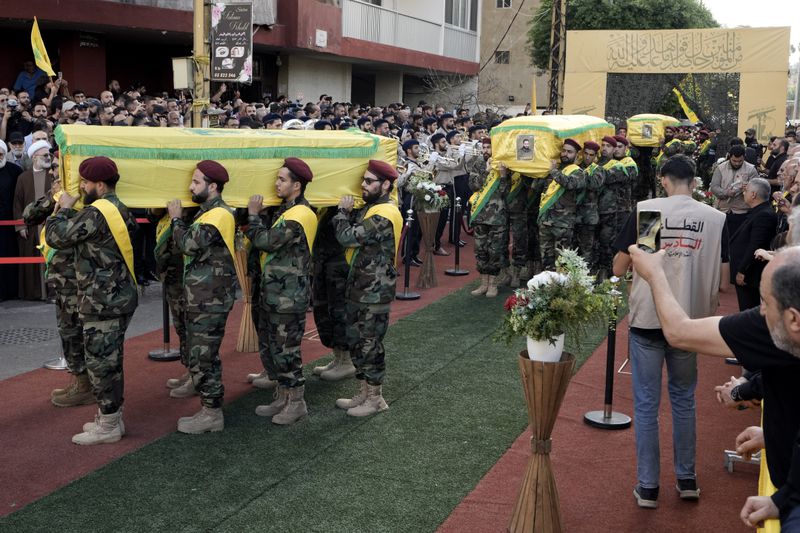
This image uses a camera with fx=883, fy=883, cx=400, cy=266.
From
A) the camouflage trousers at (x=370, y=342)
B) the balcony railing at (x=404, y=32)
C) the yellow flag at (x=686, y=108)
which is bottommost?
the camouflage trousers at (x=370, y=342)

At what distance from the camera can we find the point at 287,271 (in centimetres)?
692

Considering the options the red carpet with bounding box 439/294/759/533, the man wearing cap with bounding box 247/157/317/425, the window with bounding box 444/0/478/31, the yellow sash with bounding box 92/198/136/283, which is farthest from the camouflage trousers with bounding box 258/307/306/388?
the window with bounding box 444/0/478/31

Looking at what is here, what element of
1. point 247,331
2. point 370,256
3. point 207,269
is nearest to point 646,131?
point 247,331

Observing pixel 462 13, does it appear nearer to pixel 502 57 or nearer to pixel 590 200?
pixel 502 57

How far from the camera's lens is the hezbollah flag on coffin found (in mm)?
6484

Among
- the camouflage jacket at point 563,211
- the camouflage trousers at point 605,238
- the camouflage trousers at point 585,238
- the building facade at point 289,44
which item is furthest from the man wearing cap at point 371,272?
the building facade at point 289,44

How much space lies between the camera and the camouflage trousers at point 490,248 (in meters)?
12.1

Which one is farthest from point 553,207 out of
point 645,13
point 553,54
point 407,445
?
point 645,13

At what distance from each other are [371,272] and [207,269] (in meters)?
1.35

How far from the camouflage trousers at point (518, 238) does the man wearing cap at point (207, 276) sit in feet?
20.3

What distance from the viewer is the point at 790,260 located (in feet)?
9.44

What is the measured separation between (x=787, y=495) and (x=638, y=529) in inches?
102

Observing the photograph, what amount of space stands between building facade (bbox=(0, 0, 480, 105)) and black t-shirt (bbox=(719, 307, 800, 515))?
51.2 feet

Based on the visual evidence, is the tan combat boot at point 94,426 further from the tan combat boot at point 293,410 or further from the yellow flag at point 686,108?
the yellow flag at point 686,108
